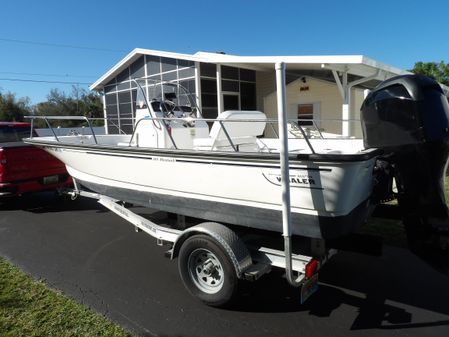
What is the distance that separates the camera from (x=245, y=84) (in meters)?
15.2

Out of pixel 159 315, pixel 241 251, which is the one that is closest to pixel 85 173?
pixel 159 315

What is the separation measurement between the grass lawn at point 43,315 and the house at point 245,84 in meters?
7.35

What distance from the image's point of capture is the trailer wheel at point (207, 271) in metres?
3.09

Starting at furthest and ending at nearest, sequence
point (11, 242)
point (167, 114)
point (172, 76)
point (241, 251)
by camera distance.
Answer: point (172, 76) < point (167, 114) < point (11, 242) < point (241, 251)

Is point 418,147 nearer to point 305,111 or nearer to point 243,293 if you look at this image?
point 243,293

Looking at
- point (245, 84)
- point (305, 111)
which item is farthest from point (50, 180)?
point (245, 84)

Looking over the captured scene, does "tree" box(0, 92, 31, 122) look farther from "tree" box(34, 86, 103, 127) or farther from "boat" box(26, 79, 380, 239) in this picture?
"boat" box(26, 79, 380, 239)

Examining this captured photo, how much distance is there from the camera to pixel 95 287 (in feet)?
12.1

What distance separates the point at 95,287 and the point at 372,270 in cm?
310

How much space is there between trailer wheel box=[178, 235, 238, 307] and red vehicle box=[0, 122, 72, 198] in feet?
14.4

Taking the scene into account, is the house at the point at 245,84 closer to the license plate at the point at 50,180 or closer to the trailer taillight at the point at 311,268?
the license plate at the point at 50,180

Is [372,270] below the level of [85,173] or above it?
below

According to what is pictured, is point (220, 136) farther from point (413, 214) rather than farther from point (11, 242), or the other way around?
point (11, 242)

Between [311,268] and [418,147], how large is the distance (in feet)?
4.26
